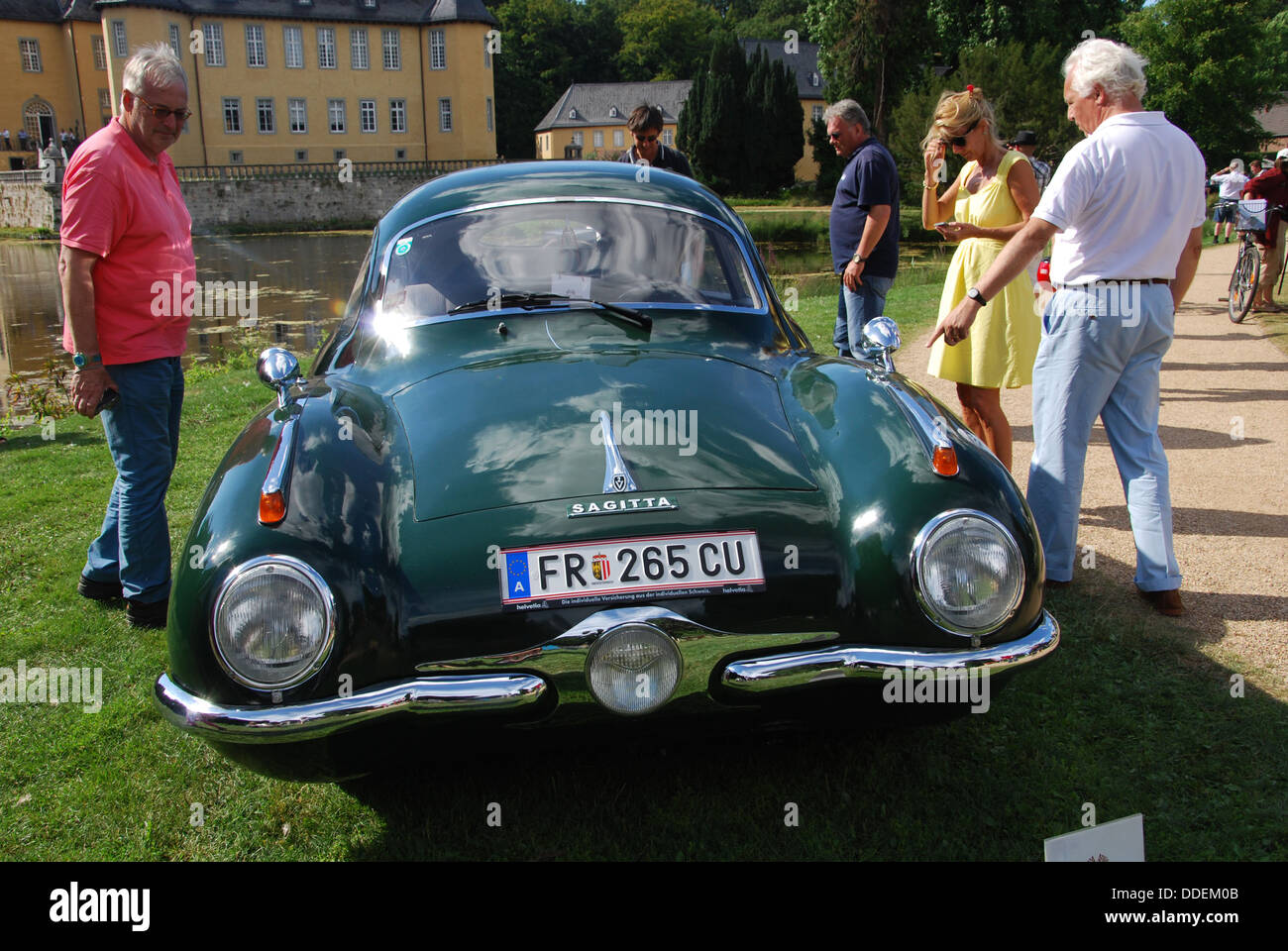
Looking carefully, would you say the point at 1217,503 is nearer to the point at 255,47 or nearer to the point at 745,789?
the point at 745,789

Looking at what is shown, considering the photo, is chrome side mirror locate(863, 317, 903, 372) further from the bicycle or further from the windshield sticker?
the bicycle

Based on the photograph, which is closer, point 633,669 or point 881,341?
point 633,669

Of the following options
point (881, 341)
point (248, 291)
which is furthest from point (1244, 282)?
point (248, 291)

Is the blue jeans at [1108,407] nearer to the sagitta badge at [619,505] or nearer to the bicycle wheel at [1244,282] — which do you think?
the sagitta badge at [619,505]

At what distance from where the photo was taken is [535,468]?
8.75 feet

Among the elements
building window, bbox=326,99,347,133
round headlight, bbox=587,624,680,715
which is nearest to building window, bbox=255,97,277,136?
building window, bbox=326,99,347,133

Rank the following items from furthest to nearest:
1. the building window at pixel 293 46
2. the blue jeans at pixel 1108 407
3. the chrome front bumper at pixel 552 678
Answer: the building window at pixel 293 46, the blue jeans at pixel 1108 407, the chrome front bumper at pixel 552 678

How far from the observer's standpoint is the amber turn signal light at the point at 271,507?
2449 millimetres

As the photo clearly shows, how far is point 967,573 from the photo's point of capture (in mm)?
2510

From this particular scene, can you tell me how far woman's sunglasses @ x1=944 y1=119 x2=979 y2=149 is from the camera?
487cm

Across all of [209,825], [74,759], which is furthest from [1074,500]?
[74,759]

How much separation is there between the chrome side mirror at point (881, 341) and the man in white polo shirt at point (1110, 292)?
24.6 inches

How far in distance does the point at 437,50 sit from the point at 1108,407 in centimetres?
6760

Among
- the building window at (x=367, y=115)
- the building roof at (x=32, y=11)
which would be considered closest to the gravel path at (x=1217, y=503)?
the building window at (x=367, y=115)
